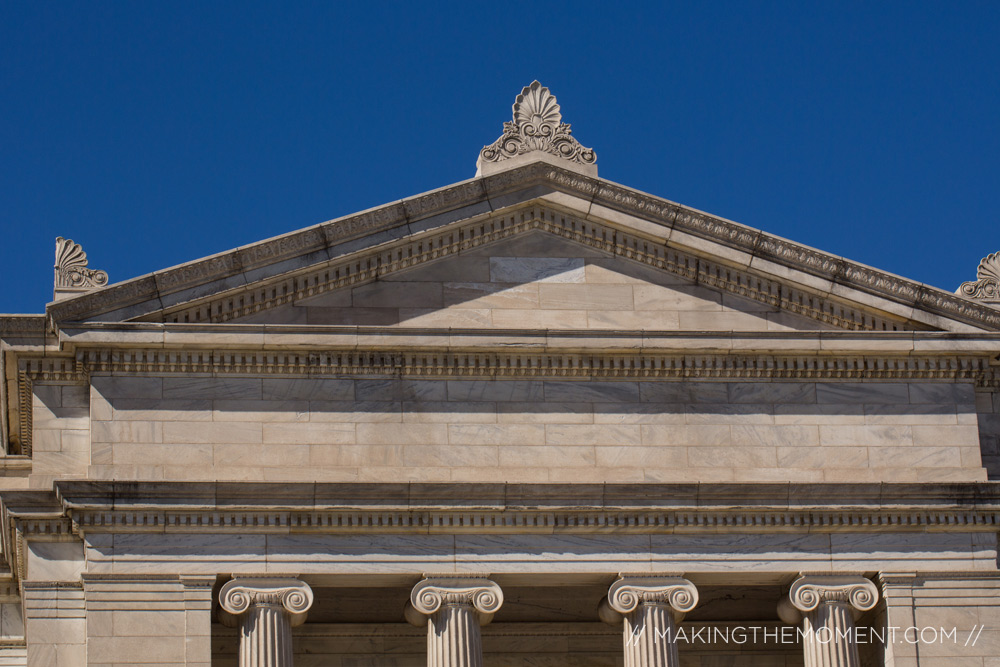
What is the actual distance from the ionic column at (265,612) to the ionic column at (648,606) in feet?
16.3

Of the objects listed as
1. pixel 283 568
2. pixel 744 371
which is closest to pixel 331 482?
pixel 283 568

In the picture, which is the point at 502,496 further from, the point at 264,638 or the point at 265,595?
the point at 264,638

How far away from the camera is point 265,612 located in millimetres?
36125

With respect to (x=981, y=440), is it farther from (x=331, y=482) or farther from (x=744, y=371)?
(x=331, y=482)

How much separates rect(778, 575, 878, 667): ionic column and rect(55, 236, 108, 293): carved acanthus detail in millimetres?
12289

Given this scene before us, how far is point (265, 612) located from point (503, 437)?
4851 millimetres

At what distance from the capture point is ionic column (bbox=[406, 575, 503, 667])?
36.4 m

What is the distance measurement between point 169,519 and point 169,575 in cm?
88

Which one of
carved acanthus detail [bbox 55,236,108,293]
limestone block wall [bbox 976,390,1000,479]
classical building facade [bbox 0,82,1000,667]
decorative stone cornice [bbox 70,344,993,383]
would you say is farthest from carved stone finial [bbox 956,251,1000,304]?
carved acanthus detail [bbox 55,236,108,293]

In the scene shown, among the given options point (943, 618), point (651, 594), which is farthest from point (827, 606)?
point (651, 594)

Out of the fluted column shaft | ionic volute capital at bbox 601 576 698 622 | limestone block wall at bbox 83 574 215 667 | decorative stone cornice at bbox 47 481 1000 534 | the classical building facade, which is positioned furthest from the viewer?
ionic volute capital at bbox 601 576 698 622

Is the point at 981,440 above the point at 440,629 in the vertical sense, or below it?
above

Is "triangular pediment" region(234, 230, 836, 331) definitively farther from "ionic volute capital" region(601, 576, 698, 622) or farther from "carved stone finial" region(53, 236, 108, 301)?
"ionic volute capital" region(601, 576, 698, 622)

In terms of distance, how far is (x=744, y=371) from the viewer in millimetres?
38656
